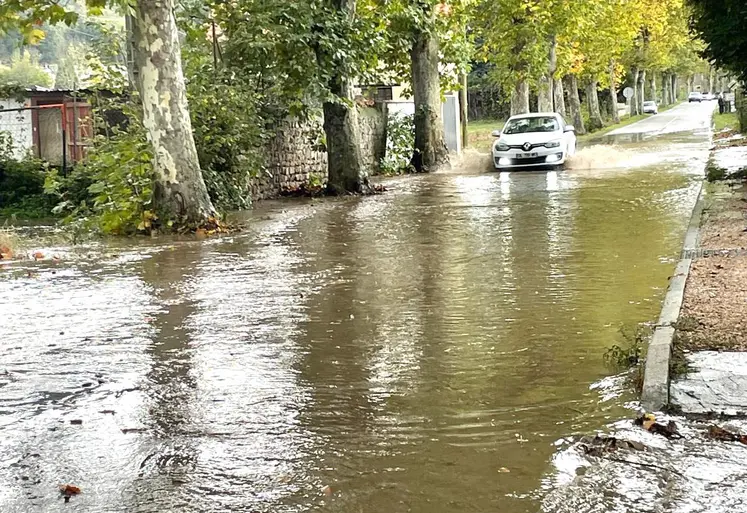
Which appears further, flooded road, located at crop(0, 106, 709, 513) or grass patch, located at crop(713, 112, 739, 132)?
grass patch, located at crop(713, 112, 739, 132)

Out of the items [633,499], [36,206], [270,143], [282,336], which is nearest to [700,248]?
[282,336]

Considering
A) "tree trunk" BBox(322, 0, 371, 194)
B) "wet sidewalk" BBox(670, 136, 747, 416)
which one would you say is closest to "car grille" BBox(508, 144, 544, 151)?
Answer: "tree trunk" BBox(322, 0, 371, 194)

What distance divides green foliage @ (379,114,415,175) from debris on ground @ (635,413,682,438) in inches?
902

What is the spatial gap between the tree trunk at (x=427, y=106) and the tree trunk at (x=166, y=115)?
12.8 meters

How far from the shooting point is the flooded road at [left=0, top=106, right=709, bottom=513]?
4469 millimetres

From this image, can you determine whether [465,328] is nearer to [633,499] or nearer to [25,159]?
[633,499]

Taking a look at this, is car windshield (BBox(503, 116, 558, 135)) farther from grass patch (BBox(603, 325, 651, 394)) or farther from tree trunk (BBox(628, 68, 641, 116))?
tree trunk (BBox(628, 68, 641, 116))

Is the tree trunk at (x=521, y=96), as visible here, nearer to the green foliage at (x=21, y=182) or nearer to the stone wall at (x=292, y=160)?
the stone wall at (x=292, y=160)

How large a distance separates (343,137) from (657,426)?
15702mm

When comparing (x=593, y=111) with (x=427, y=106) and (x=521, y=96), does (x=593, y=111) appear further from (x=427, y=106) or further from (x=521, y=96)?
(x=427, y=106)

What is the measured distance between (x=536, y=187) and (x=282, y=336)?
13.6 m

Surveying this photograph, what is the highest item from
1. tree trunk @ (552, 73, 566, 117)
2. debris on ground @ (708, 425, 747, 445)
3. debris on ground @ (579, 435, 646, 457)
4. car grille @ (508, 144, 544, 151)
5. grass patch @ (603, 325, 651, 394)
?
tree trunk @ (552, 73, 566, 117)

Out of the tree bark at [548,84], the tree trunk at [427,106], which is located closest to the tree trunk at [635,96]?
the tree bark at [548,84]

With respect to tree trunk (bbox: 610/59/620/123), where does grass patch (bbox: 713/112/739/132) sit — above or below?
below
